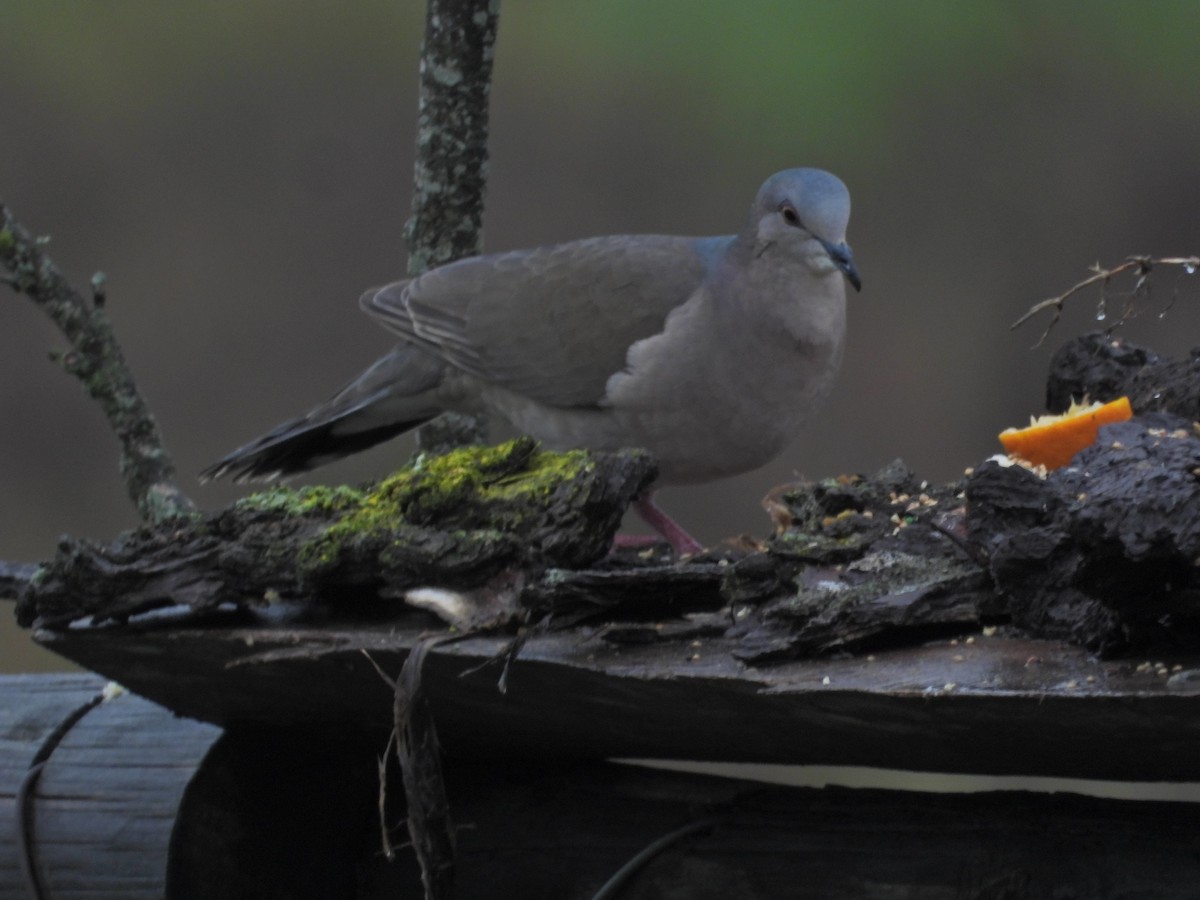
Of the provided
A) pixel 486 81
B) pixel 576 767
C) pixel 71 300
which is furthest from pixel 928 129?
pixel 576 767

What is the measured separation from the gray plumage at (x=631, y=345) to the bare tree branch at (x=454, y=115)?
0.45 ft

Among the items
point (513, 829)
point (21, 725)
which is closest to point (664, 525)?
point (513, 829)

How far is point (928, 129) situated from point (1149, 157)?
0.55 m

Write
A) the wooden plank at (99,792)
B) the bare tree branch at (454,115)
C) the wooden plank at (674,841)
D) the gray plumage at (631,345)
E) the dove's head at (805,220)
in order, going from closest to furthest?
the wooden plank at (674,841) < the wooden plank at (99,792) < the bare tree branch at (454,115) < the dove's head at (805,220) < the gray plumage at (631,345)

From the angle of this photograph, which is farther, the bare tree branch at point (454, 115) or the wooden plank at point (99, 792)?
the bare tree branch at point (454, 115)

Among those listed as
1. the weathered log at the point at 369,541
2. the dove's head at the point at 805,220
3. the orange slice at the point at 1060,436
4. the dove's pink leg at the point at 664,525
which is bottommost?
the dove's pink leg at the point at 664,525

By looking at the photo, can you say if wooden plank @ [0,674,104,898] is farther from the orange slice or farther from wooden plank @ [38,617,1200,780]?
the orange slice

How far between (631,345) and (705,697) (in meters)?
1.30

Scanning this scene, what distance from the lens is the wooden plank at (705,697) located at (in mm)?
1010

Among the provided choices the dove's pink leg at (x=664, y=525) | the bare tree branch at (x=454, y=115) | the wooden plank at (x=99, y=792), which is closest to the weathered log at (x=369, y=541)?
the wooden plank at (x=99, y=792)

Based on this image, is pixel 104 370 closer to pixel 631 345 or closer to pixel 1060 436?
pixel 631 345

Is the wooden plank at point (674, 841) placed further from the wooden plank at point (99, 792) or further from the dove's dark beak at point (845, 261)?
the dove's dark beak at point (845, 261)

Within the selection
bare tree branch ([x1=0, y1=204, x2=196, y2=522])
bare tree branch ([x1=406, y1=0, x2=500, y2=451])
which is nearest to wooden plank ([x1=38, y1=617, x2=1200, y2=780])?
bare tree branch ([x1=0, y1=204, x2=196, y2=522])

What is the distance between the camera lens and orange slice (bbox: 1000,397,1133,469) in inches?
55.7
